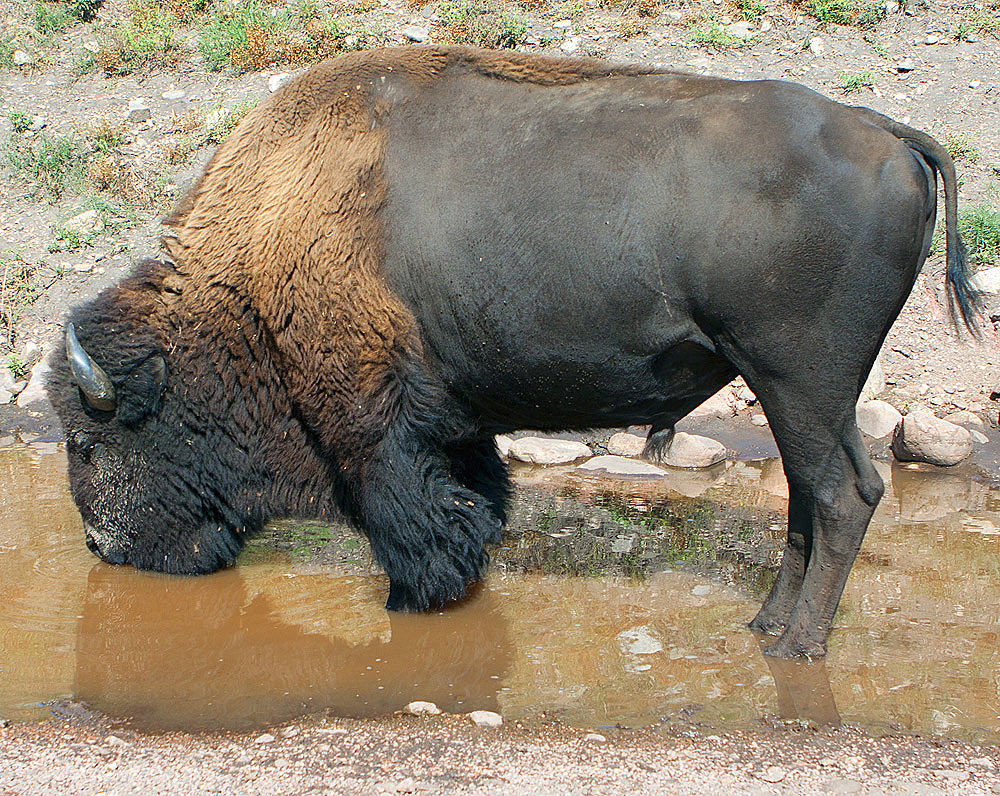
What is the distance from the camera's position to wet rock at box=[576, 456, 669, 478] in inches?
261

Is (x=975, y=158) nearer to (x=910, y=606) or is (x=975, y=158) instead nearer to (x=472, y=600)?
(x=910, y=606)

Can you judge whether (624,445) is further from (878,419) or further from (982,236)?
(982,236)

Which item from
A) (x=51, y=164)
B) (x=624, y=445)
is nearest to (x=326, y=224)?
(x=624, y=445)

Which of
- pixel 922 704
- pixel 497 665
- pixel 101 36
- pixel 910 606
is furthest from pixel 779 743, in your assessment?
pixel 101 36

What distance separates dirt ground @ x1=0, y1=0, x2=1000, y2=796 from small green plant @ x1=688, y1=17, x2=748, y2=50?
0.21 feet

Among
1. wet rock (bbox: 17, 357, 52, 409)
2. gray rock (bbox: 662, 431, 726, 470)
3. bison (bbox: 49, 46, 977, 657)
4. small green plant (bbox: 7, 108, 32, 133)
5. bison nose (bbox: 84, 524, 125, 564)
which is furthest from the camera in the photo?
small green plant (bbox: 7, 108, 32, 133)

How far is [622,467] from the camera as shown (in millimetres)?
6703

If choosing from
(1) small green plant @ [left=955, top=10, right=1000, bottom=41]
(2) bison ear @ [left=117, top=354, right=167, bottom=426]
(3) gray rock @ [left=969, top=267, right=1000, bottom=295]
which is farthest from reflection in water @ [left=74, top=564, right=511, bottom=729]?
(1) small green plant @ [left=955, top=10, right=1000, bottom=41]

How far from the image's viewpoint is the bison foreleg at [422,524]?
4.41m

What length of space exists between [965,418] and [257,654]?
5131mm

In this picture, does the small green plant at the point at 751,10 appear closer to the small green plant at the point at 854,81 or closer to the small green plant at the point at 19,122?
the small green plant at the point at 854,81

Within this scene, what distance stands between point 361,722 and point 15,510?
10.9 feet

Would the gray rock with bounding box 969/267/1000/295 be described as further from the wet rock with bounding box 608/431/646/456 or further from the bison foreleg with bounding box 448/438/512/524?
the bison foreleg with bounding box 448/438/512/524

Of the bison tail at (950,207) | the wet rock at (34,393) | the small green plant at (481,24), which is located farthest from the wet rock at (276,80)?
the bison tail at (950,207)
